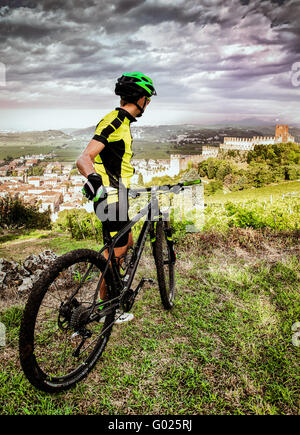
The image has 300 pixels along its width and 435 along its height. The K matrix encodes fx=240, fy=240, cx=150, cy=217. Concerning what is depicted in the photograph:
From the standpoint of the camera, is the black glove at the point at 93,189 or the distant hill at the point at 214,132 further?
the distant hill at the point at 214,132

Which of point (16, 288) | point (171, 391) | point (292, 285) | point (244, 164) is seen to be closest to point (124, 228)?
point (171, 391)

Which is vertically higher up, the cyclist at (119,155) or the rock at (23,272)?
the cyclist at (119,155)

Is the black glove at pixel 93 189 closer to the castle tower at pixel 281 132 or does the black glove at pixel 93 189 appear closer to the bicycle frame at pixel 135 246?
the bicycle frame at pixel 135 246

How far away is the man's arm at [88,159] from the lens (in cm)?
149

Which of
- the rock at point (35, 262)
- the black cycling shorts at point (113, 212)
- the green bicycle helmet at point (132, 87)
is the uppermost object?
the green bicycle helmet at point (132, 87)

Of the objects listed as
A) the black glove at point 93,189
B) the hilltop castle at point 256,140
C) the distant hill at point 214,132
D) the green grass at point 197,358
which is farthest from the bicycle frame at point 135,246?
the hilltop castle at point 256,140

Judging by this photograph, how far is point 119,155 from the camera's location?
1894 millimetres

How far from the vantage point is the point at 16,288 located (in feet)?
9.98

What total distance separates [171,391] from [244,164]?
73.6ft

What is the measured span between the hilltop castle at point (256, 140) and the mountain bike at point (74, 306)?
2253cm

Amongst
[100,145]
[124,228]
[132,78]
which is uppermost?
[132,78]

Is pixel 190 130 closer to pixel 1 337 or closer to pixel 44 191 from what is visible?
pixel 44 191

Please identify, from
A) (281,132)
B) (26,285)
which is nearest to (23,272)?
(26,285)
